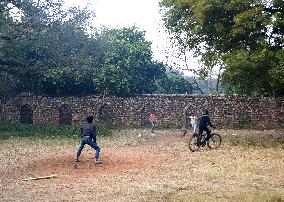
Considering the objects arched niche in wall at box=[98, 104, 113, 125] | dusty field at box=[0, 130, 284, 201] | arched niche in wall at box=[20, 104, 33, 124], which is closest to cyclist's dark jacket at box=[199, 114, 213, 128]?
dusty field at box=[0, 130, 284, 201]

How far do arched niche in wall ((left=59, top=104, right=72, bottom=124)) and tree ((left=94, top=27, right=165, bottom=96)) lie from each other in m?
3.64

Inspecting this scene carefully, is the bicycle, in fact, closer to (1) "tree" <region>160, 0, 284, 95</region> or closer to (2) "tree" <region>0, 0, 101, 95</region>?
(1) "tree" <region>160, 0, 284, 95</region>

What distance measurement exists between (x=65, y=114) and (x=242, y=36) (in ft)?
65.5

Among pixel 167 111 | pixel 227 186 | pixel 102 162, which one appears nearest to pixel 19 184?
pixel 102 162

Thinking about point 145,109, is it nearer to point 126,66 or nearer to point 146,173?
point 126,66

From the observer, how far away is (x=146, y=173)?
41.2ft

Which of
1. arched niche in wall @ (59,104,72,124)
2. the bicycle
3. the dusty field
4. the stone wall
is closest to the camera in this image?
the dusty field

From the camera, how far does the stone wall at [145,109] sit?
29438mm

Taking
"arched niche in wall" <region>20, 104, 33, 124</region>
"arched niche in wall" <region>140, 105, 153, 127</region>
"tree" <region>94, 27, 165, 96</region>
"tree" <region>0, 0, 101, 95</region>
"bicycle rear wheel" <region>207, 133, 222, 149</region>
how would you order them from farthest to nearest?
"arched niche in wall" <region>20, 104, 33, 124</region>, "arched niche in wall" <region>140, 105, 153, 127</region>, "tree" <region>94, 27, 165, 96</region>, "tree" <region>0, 0, 101, 95</region>, "bicycle rear wheel" <region>207, 133, 222, 149</region>

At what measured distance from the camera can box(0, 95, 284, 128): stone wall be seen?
29438 mm

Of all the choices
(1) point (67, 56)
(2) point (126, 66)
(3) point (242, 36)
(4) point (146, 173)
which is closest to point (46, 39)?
(1) point (67, 56)

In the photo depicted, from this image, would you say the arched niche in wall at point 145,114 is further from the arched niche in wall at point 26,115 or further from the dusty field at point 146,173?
the dusty field at point 146,173

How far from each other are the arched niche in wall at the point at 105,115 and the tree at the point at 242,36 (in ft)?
46.0

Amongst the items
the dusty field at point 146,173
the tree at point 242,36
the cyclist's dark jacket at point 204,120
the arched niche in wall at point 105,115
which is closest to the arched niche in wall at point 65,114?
the arched niche in wall at point 105,115
